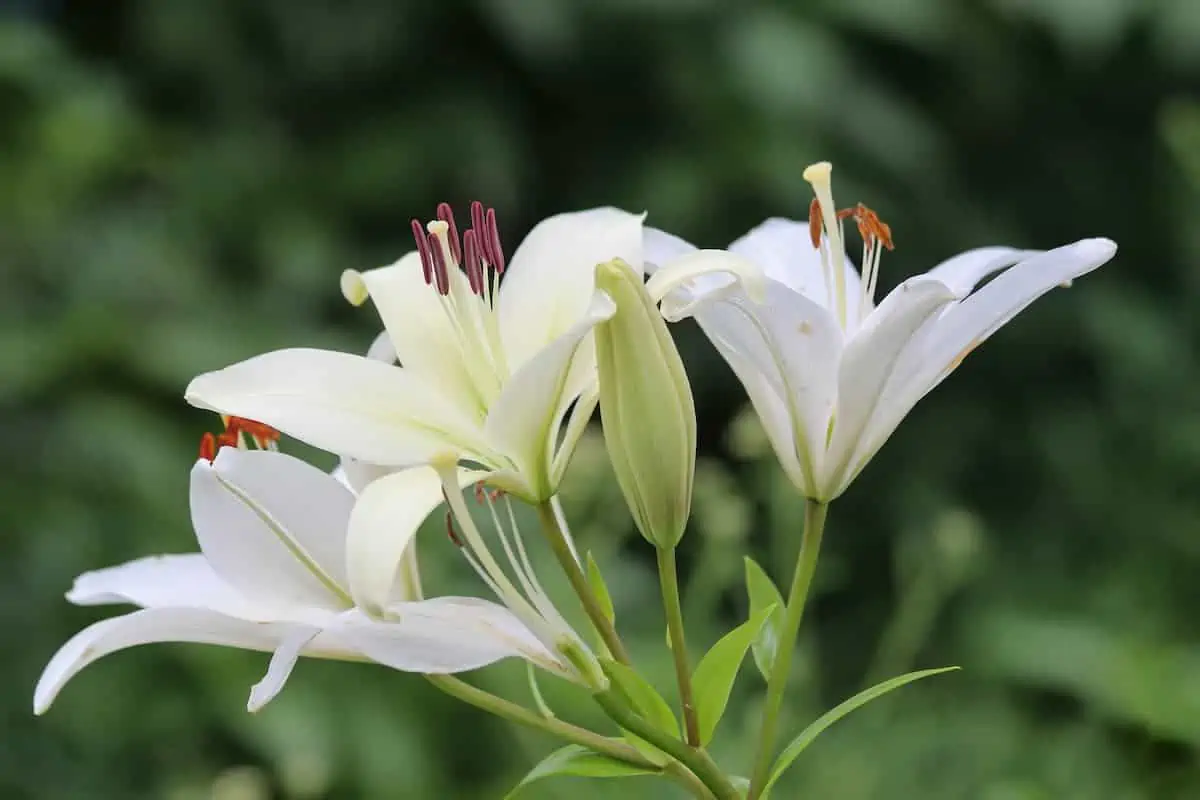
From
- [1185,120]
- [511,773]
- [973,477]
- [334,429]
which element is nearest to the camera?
[334,429]

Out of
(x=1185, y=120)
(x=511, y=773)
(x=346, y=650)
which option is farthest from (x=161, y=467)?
(x=1185, y=120)

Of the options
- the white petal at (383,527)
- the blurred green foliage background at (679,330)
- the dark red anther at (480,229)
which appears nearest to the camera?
the white petal at (383,527)

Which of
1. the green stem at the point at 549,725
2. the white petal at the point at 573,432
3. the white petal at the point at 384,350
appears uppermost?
the white petal at the point at 384,350

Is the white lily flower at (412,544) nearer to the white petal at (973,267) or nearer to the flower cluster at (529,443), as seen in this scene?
the flower cluster at (529,443)

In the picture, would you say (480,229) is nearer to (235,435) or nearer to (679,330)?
(235,435)

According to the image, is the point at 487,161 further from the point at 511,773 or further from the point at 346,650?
the point at 346,650

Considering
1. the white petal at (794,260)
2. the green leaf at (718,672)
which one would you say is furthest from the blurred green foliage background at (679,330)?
the green leaf at (718,672)
